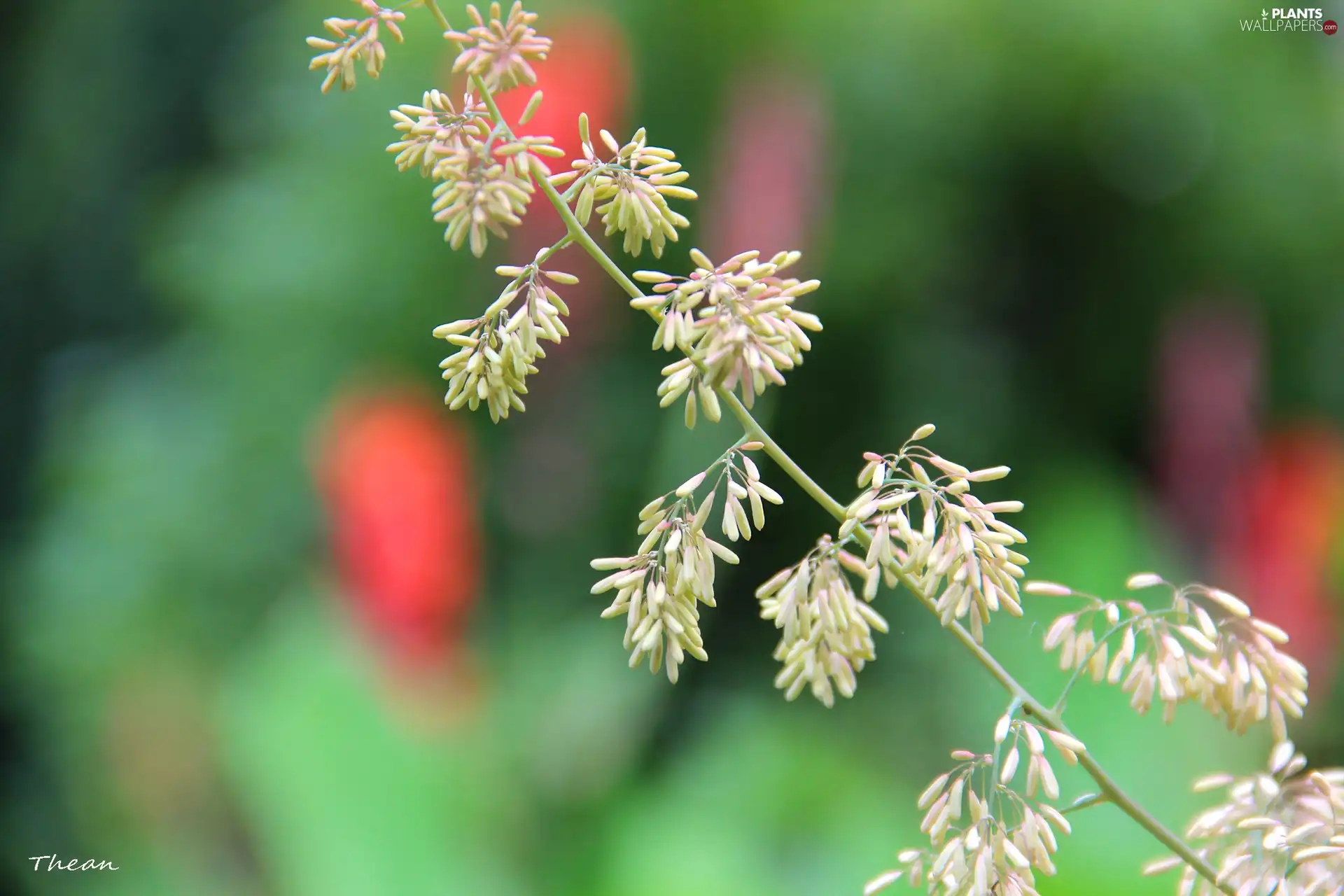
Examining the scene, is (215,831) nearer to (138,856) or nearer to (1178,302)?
(138,856)

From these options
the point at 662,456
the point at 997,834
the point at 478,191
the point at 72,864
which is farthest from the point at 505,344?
the point at 72,864

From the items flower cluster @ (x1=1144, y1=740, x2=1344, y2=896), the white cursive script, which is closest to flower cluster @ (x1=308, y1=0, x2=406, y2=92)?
flower cluster @ (x1=1144, y1=740, x2=1344, y2=896)

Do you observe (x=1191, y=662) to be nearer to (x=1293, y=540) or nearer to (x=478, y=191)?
(x=478, y=191)

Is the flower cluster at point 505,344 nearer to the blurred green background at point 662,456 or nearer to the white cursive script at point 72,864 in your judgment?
the blurred green background at point 662,456

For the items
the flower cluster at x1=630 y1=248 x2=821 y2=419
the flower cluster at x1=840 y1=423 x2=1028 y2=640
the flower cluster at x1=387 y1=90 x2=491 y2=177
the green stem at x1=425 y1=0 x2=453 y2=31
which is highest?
the green stem at x1=425 y1=0 x2=453 y2=31

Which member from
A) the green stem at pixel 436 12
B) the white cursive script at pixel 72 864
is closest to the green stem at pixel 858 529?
the green stem at pixel 436 12

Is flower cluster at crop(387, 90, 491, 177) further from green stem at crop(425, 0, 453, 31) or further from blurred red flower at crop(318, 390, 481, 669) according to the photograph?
blurred red flower at crop(318, 390, 481, 669)
